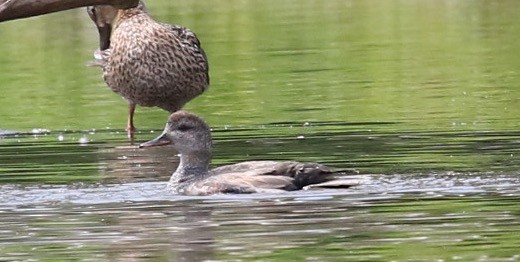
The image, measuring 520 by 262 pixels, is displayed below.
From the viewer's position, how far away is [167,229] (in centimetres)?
1076

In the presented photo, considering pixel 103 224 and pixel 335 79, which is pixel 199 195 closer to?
pixel 103 224

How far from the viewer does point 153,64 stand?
17.1m

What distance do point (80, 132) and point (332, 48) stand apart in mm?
10350

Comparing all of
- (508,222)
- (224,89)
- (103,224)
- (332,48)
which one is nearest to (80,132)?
(224,89)

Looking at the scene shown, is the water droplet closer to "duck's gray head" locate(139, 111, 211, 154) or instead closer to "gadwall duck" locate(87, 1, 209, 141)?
"gadwall duck" locate(87, 1, 209, 141)

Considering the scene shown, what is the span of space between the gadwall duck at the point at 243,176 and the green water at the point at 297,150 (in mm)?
135

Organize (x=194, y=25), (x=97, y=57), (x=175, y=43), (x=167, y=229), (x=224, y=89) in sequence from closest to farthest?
(x=167, y=229)
(x=175, y=43)
(x=97, y=57)
(x=224, y=89)
(x=194, y=25)

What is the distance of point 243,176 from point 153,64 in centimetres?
497

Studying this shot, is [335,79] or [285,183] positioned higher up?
[285,183]

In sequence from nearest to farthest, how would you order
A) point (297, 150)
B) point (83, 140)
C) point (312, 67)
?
point (297, 150)
point (83, 140)
point (312, 67)

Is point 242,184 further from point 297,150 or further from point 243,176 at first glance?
point 297,150

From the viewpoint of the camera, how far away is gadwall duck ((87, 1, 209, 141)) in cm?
1711

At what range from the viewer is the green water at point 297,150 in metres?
10.2

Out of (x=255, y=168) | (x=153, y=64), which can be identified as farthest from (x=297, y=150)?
(x=153, y=64)
